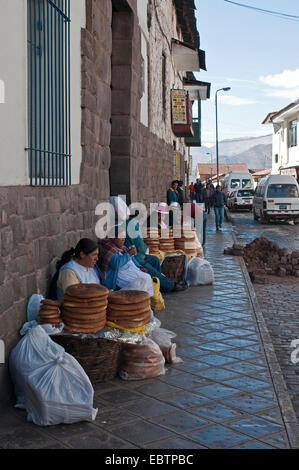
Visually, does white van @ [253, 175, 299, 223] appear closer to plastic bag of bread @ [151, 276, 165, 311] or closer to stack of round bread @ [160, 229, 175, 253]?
stack of round bread @ [160, 229, 175, 253]

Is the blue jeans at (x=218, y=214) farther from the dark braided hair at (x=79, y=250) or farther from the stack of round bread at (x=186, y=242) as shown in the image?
the dark braided hair at (x=79, y=250)

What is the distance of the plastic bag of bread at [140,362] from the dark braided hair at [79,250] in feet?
3.01

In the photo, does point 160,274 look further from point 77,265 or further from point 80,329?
point 80,329

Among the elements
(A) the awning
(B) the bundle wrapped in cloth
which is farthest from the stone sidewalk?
(A) the awning

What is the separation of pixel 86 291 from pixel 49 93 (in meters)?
1.85

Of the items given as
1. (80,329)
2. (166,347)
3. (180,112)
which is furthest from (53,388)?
(180,112)

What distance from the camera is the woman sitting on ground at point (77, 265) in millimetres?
4818

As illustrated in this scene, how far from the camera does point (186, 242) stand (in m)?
8.91

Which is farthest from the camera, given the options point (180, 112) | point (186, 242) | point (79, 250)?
point (180, 112)

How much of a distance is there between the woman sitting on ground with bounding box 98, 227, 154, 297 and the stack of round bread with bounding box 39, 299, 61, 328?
1316 mm

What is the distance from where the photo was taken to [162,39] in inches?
563

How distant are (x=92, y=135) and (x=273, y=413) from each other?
13.2 feet

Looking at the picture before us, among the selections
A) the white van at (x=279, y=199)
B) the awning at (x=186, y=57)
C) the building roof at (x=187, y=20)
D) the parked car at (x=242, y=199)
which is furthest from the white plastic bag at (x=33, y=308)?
the parked car at (x=242, y=199)
